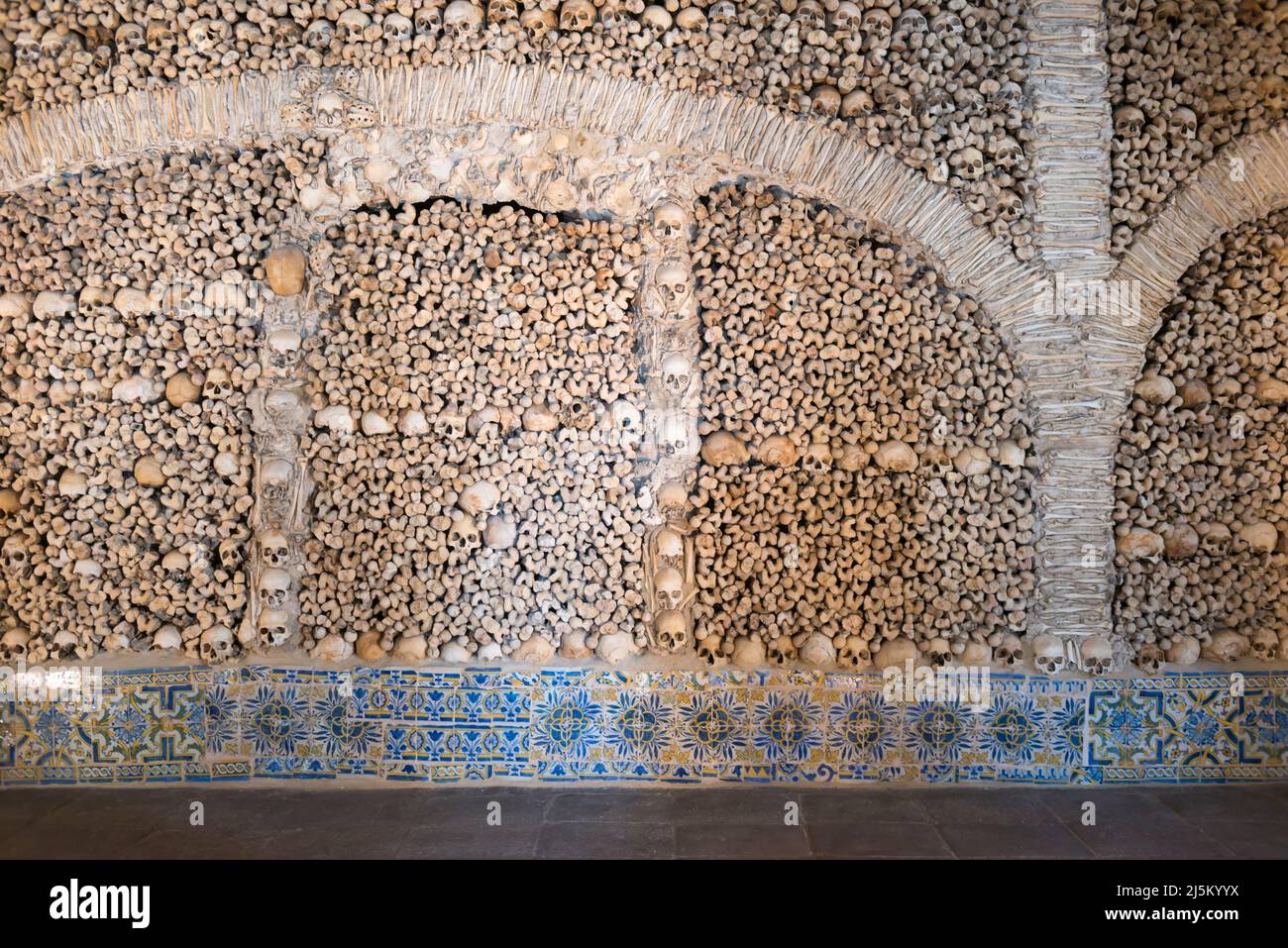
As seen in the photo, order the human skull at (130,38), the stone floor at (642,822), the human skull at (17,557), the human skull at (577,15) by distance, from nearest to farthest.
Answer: the stone floor at (642,822) < the human skull at (577,15) < the human skull at (130,38) < the human skull at (17,557)

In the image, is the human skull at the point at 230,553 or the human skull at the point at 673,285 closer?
the human skull at the point at 673,285

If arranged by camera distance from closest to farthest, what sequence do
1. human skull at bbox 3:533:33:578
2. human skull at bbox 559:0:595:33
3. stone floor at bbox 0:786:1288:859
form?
stone floor at bbox 0:786:1288:859 < human skull at bbox 559:0:595:33 < human skull at bbox 3:533:33:578

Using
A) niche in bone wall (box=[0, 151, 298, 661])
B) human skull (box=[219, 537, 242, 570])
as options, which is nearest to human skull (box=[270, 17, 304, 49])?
niche in bone wall (box=[0, 151, 298, 661])

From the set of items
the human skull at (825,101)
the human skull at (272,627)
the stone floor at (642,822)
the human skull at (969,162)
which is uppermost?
the human skull at (825,101)

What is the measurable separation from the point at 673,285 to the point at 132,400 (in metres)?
2.79

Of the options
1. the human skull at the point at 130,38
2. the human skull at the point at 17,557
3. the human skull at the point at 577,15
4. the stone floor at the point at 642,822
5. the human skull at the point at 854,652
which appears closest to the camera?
the stone floor at the point at 642,822

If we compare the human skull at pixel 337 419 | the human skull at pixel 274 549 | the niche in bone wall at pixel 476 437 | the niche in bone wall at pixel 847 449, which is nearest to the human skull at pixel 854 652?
the niche in bone wall at pixel 847 449

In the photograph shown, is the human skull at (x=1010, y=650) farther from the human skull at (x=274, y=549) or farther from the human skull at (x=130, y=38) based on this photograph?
the human skull at (x=130, y=38)

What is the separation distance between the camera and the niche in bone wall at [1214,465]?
4.27 meters

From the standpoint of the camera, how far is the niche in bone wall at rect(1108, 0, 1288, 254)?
4168mm

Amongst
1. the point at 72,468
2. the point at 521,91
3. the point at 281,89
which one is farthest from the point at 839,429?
the point at 72,468

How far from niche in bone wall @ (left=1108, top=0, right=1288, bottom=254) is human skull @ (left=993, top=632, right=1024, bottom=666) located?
2.02 metres

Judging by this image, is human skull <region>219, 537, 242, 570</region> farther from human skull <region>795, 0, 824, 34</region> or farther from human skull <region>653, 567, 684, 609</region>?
human skull <region>795, 0, 824, 34</region>

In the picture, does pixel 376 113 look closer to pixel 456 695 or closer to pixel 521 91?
pixel 521 91
